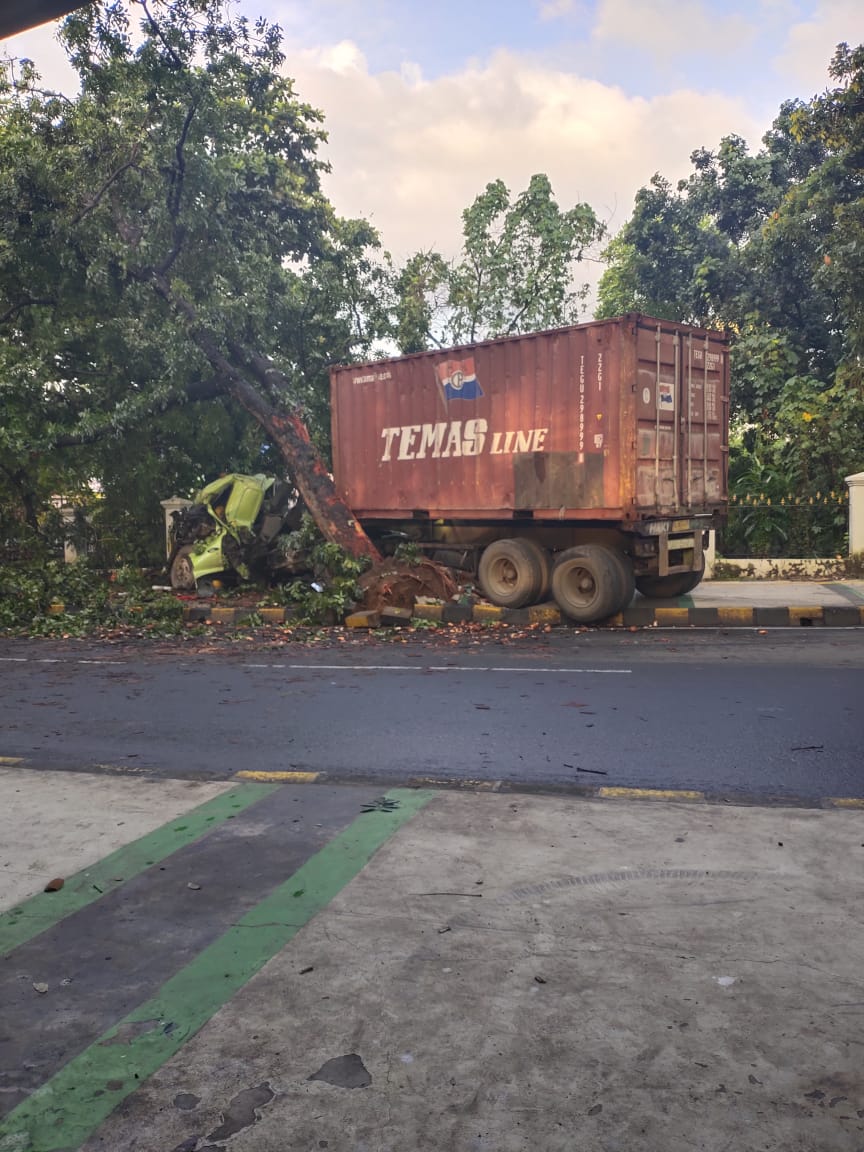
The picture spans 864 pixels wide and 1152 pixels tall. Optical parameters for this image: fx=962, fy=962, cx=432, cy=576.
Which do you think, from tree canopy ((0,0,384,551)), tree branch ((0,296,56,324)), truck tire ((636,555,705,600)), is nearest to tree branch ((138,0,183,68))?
tree canopy ((0,0,384,551))

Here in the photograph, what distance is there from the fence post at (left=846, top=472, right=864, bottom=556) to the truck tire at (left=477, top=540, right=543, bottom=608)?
639 cm

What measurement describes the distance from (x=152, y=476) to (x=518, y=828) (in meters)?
16.7

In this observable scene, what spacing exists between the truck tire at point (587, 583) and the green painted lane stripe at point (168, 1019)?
8717 mm

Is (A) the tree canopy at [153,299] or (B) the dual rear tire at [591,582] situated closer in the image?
(B) the dual rear tire at [591,582]

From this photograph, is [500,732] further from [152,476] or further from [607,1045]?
[152,476]

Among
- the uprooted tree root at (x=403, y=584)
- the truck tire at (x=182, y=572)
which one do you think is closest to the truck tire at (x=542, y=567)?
the uprooted tree root at (x=403, y=584)

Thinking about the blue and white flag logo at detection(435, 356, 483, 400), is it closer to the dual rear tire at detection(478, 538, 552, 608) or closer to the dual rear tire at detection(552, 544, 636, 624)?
the dual rear tire at detection(478, 538, 552, 608)

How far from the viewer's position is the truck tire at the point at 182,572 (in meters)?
16.4

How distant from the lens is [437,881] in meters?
4.09

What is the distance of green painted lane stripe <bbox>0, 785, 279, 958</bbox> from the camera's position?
12.5 ft

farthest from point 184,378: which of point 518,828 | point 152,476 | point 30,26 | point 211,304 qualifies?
point 30,26

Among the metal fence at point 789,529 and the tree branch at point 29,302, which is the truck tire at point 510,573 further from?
the tree branch at point 29,302

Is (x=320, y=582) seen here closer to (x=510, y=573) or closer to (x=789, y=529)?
(x=510, y=573)

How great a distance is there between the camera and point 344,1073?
106 inches
